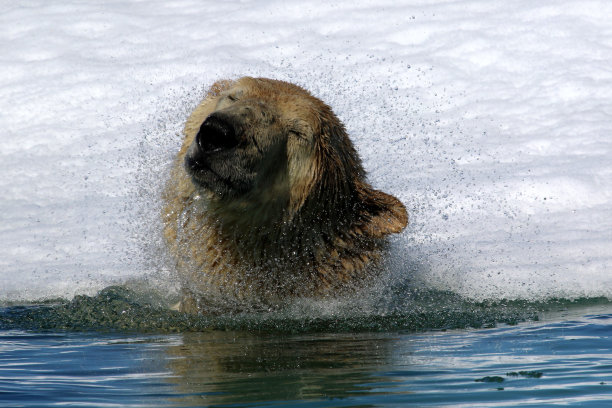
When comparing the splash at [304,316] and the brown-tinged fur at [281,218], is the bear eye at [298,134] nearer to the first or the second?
the brown-tinged fur at [281,218]

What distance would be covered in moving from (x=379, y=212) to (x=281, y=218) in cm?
71

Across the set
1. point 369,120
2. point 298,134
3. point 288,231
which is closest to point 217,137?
point 298,134

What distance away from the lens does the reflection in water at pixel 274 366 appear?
2.83 metres

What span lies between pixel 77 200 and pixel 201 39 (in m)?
3.73

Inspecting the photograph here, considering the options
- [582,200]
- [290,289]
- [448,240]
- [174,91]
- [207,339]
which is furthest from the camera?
[174,91]

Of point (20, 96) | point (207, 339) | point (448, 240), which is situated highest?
point (20, 96)

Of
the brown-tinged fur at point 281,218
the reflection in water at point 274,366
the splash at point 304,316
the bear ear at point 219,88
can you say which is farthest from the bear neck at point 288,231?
the bear ear at point 219,88

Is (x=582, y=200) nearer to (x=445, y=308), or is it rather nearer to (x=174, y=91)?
(x=445, y=308)

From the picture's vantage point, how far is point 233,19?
11.4m

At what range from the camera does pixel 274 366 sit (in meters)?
3.34

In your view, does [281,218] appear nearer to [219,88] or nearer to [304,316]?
[304,316]

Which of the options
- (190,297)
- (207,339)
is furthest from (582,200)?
(207,339)

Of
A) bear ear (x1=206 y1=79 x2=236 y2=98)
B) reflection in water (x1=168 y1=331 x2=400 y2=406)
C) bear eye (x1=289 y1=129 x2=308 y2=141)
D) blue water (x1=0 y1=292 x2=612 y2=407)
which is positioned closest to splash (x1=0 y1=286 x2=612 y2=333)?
blue water (x1=0 y1=292 x2=612 y2=407)

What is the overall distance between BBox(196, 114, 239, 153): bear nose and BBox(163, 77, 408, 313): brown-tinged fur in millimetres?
261
